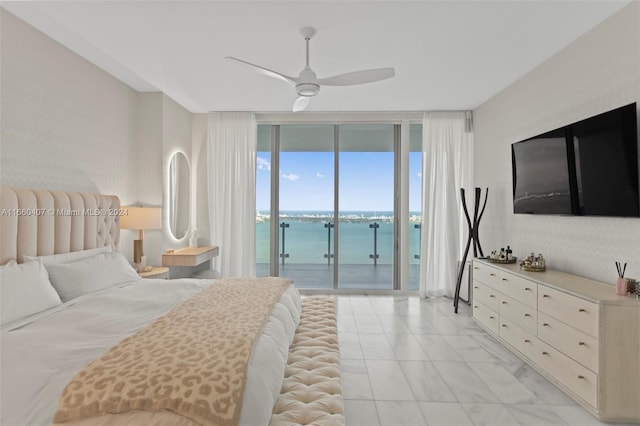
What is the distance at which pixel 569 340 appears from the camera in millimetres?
2322

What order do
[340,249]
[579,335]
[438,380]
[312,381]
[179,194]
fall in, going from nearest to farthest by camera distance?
[312,381]
[579,335]
[438,380]
[179,194]
[340,249]

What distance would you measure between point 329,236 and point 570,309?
3.43m

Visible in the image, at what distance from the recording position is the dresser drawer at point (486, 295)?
332 cm

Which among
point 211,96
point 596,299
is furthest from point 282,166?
point 596,299

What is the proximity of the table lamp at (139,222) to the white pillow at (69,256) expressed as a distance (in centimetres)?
44

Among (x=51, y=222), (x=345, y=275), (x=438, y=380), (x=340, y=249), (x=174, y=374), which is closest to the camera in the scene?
(x=174, y=374)

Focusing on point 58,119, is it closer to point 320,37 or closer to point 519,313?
point 320,37

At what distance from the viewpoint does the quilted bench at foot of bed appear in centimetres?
150

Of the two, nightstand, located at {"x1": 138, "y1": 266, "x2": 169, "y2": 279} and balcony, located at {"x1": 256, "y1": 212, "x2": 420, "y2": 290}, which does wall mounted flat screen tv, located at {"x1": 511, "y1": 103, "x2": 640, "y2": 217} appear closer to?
balcony, located at {"x1": 256, "y1": 212, "x2": 420, "y2": 290}

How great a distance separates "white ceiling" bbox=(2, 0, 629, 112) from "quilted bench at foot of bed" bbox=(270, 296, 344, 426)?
2.32 m

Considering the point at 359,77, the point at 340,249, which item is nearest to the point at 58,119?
the point at 359,77

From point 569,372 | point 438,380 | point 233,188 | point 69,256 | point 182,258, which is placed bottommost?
point 438,380

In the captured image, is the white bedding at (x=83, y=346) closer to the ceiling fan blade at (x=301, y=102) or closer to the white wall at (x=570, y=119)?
the ceiling fan blade at (x=301, y=102)

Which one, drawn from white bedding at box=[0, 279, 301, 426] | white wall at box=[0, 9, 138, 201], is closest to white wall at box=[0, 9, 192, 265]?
white wall at box=[0, 9, 138, 201]
